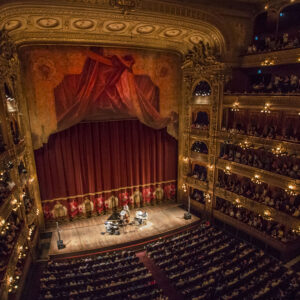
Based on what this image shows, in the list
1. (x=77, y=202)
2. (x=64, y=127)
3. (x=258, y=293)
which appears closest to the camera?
(x=258, y=293)

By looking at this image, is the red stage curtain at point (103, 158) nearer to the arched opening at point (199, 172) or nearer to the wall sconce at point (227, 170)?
the arched opening at point (199, 172)

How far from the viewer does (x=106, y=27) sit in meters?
15.0

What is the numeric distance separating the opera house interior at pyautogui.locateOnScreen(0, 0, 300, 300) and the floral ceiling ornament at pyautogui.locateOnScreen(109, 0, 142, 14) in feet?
0.22

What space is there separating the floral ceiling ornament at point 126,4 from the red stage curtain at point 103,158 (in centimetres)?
781

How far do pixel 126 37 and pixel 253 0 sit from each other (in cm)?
792

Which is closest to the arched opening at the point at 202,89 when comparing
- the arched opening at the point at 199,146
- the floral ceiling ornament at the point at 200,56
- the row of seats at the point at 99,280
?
the floral ceiling ornament at the point at 200,56

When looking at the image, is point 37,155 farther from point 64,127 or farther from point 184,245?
point 184,245

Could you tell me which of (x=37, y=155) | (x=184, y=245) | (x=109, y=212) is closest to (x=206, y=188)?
(x=184, y=245)

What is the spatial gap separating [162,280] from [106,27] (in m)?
14.4

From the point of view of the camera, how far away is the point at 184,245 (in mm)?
14750

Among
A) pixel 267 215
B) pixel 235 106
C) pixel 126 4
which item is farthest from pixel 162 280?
pixel 126 4

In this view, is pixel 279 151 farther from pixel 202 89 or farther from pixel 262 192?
pixel 202 89

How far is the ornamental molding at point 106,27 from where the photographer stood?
12.4m

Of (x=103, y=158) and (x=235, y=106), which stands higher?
(x=235, y=106)
